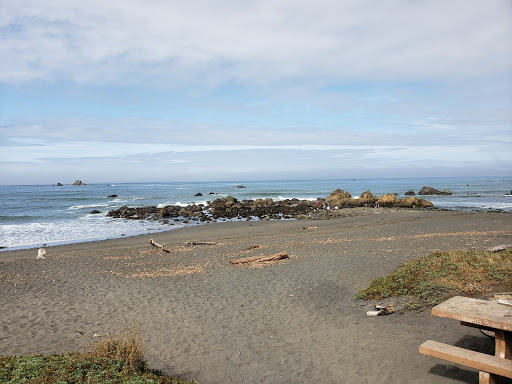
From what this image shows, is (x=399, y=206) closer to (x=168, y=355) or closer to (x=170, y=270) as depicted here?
(x=170, y=270)

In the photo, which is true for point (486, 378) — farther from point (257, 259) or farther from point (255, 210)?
point (255, 210)

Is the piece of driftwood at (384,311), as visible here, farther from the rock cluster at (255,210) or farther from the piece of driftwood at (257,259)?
the rock cluster at (255,210)

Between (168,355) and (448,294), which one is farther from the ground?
(448,294)

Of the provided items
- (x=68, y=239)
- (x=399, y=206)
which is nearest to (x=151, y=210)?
(x=68, y=239)

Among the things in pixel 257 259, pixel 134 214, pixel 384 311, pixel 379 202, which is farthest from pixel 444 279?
pixel 379 202

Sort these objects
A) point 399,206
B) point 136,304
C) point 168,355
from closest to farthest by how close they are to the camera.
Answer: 1. point 168,355
2. point 136,304
3. point 399,206

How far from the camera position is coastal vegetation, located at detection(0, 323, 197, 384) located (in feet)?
13.4

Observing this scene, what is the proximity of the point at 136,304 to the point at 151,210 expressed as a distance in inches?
1427

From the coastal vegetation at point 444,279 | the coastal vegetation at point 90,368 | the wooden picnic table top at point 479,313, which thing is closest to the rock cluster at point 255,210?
the coastal vegetation at point 444,279

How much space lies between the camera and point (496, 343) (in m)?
4.33

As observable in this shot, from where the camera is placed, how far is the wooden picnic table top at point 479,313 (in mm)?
4137

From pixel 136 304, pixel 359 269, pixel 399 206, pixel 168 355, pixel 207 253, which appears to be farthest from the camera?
pixel 399 206

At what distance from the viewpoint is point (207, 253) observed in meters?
16.2

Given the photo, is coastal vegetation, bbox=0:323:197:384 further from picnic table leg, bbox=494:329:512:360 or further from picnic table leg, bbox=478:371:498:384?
picnic table leg, bbox=494:329:512:360
